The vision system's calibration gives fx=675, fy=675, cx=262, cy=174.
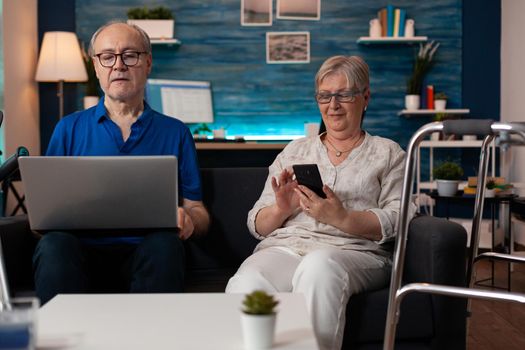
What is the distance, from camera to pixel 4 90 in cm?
528

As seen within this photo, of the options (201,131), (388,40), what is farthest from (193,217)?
(388,40)

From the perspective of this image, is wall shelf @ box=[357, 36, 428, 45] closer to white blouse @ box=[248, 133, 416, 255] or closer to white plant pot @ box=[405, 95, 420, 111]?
white plant pot @ box=[405, 95, 420, 111]

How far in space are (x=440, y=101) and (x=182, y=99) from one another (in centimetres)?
224

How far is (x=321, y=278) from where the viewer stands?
1895mm

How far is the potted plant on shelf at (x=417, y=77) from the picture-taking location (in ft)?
19.4

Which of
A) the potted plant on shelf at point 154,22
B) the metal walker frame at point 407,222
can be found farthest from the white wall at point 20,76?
the metal walker frame at point 407,222

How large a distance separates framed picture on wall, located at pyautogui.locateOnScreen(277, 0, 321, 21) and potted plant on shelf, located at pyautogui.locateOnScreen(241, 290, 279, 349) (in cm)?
514

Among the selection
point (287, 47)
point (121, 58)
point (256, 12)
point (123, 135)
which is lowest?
point (123, 135)

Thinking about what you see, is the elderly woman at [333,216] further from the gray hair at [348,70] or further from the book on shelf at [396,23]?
the book on shelf at [396,23]

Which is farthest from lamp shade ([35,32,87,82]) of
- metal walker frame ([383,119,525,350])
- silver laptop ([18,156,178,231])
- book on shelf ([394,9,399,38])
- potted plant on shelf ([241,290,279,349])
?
potted plant on shelf ([241,290,279,349])

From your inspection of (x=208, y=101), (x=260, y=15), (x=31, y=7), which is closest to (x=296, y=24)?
(x=260, y=15)

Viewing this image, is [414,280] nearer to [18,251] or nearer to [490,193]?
[18,251]

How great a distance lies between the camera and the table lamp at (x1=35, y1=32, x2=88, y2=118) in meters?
5.68

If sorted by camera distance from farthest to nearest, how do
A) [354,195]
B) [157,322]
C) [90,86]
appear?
[90,86]
[354,195]
[157,322]
